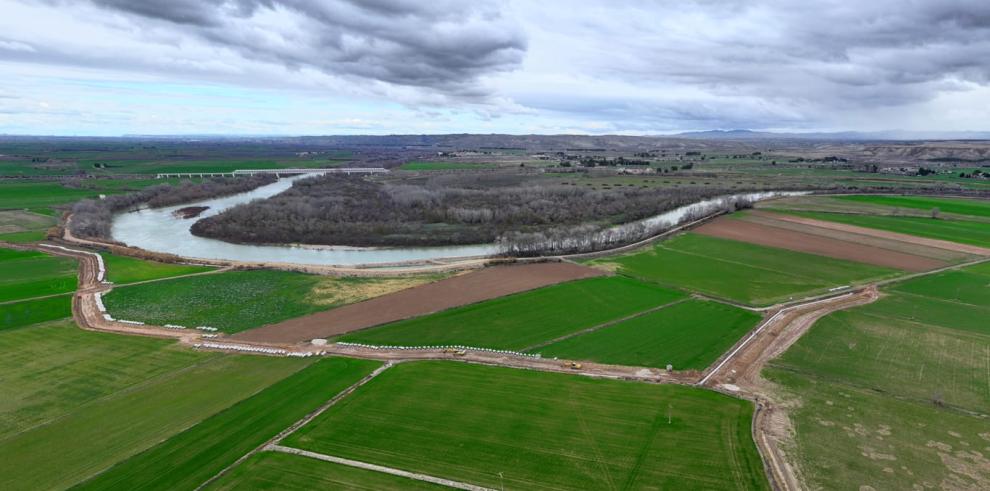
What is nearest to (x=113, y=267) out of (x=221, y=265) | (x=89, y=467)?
(x=221, y=265)

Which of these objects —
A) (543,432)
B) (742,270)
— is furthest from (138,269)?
(742,270)

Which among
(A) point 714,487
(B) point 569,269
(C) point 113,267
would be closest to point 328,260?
(C) point 113,267

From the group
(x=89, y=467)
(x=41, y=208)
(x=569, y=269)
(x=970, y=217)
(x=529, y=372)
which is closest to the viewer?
(x=89, y=467)

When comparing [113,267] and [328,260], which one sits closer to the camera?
[113,267]

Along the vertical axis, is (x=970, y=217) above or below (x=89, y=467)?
above

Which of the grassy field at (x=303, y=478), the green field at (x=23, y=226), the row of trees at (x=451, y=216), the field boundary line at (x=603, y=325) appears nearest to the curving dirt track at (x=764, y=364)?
the field boundary line at (x=603, y=325)

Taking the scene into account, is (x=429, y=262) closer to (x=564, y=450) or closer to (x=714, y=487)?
(x=564, y=450)

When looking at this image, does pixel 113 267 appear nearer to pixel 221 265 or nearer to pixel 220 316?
pixel 221 265

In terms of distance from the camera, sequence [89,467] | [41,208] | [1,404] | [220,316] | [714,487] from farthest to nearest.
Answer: [41,208], [220,316], [1,404], [89,467], [714,487]
